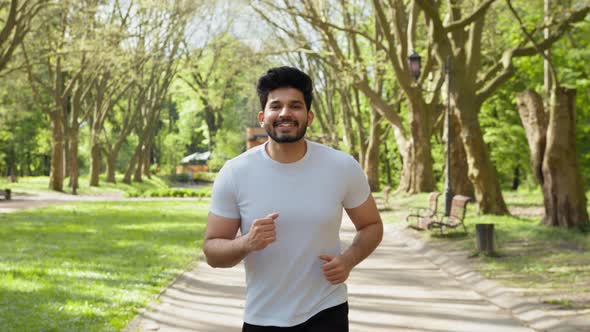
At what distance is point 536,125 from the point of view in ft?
53.5

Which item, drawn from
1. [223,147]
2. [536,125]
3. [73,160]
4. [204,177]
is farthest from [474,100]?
[204,177]

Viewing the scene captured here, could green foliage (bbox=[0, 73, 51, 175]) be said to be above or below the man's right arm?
above

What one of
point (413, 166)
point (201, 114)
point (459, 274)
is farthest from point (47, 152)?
point (459, 274)

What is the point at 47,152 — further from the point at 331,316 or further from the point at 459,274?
the point at 331,316

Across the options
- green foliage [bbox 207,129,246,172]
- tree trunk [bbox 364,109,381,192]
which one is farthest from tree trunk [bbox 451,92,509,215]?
green foliage [bbox 207,129,246,172]

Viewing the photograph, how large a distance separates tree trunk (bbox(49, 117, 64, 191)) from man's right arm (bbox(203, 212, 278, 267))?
Result: 122 ft

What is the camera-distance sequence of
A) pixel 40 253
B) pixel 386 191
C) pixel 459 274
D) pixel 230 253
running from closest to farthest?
1. pixel 230 253
2. pixel 459 274
3. pixel 40 253
4. pixel 386 191

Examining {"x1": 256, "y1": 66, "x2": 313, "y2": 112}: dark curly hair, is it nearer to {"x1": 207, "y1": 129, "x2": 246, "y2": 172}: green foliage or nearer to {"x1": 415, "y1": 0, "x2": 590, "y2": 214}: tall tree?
{"x1": 415, "y1": 0, "x2": 590, "y2": 214}: tall tree

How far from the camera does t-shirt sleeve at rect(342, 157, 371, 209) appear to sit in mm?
3314

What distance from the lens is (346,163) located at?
3.33 meters

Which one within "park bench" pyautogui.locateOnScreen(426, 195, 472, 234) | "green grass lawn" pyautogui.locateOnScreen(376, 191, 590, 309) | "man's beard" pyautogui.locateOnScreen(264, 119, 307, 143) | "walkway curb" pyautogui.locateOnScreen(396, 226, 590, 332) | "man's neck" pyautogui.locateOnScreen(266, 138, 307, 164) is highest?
"man's beard" pyautogui.locateOnScreen(264, 119, 307, 143)

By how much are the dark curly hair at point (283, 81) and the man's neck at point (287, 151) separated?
16 centimetres

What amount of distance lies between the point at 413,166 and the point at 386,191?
5608mm

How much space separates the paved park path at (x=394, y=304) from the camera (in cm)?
770
